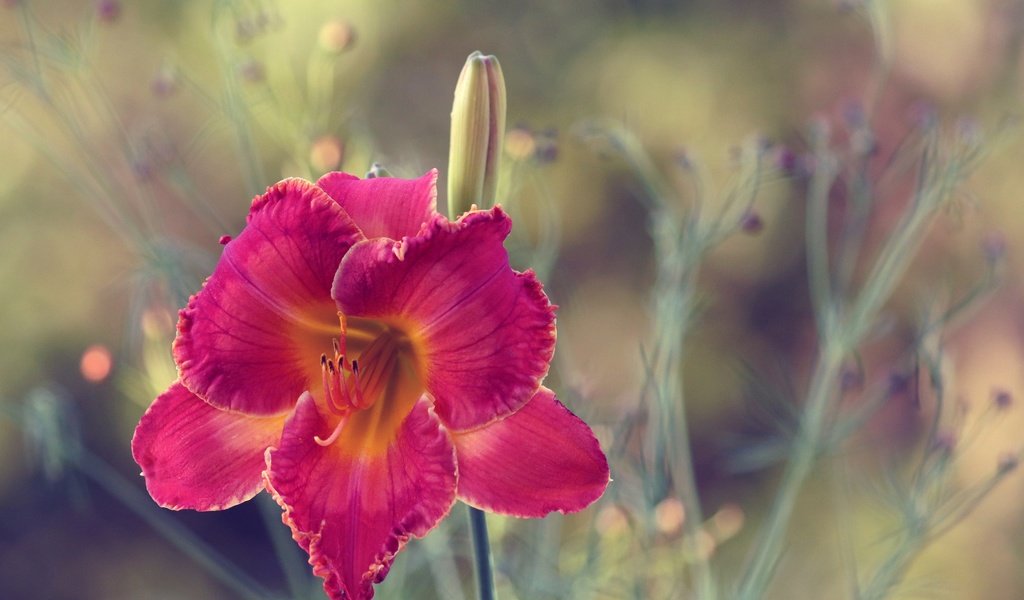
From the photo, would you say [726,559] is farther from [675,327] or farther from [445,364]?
[445,364]

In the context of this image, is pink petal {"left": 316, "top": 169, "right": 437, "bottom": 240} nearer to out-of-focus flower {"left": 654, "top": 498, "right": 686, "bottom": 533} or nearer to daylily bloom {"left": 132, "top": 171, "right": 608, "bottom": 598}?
daylily bloom {"left": 132, "top": 171, "right": 608, "bottom": 598}

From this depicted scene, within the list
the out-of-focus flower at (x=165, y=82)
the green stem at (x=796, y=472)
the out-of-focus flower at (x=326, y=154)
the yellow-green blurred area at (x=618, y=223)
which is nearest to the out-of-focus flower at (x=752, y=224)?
the green stem at (x=796, y=472)

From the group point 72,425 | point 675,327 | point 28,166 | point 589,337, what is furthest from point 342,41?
point 28,166

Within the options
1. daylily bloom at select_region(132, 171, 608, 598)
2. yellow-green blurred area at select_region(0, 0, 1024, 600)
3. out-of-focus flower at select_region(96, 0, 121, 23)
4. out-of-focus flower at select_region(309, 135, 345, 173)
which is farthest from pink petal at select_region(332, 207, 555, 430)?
yellow-green blurred area at select_region(0, 0, 1024, 600)

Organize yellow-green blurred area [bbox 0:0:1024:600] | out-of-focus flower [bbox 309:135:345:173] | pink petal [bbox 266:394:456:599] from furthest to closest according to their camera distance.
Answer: yellow-green blurred area [bbox 0:0:1024:600] < out-of-focus flower [bbox 309:135:345:173] < pink petal [bbox 266:394:456:599]

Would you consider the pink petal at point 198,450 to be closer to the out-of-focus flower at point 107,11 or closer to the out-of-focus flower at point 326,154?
the out-of-focus flower at point 326,154
